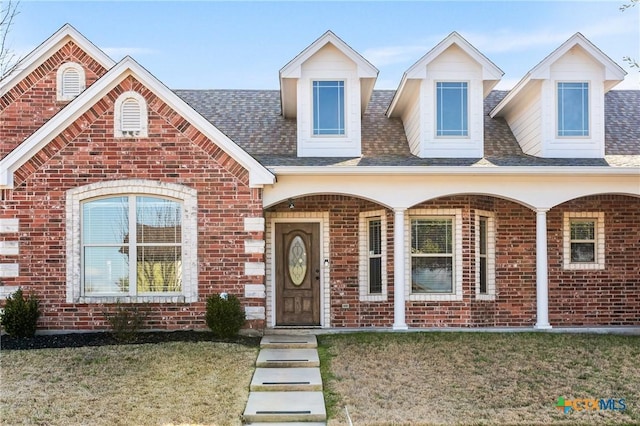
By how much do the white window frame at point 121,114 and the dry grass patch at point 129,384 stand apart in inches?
143

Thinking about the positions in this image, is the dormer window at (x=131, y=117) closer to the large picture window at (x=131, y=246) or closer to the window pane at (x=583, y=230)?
the large picture window at (x=131, y=246)

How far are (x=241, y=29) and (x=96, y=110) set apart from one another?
14.9 ft

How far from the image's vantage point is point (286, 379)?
8062mm

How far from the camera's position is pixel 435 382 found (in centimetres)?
783

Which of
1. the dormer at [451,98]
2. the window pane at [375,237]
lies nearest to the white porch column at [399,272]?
the window pane at [375,237]

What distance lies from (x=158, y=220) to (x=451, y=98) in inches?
238

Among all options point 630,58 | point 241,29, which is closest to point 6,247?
point 241,29

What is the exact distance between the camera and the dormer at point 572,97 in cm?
1184

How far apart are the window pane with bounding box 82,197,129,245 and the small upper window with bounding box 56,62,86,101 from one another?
3470 mm

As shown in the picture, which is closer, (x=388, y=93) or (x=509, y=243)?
(x=509, y=243)

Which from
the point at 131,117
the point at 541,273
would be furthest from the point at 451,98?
the point at 131,117

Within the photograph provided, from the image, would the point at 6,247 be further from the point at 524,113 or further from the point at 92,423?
the point at 524,113

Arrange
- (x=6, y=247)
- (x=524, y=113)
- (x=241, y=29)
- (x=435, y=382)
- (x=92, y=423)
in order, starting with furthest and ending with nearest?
1. (x=241, y=29)
2. (x=524, y=113)
3. (x=6, y=247)
4. (x=435, y=382)
5. (x=92, y=423)

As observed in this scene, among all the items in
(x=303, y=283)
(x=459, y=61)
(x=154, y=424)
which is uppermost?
(x=459, y=61)
